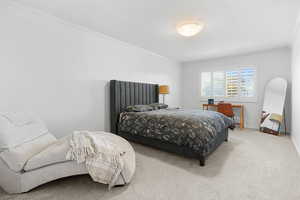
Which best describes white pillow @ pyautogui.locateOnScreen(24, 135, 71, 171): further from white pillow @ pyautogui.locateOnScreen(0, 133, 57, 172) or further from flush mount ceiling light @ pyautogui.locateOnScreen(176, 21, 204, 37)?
flush mount ceiling light @ pyautogui.locateOnScreen(176, 21, 204, 37)

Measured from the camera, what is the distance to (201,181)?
1.76 meters

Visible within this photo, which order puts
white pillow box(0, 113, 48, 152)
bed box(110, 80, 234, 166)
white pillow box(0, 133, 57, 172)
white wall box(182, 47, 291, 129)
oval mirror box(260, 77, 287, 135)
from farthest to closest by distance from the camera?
white wall box(182, 47, 291, 129), oval mirror box(260, 77, 287, 135), bed box(110, 80, 234, 166), white pillow box(0, 113, 48, 152), white pillow box(0, 133, 57, 172)

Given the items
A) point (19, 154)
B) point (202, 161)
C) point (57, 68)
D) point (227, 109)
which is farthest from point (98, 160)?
point (227, 109)

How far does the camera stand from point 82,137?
1.71 meters

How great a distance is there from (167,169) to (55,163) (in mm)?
1400

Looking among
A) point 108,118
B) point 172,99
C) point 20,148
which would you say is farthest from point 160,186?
point 172,99

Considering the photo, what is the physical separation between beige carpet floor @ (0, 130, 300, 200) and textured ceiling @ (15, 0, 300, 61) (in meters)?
2.32

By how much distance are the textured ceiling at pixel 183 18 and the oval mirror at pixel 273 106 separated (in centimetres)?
107

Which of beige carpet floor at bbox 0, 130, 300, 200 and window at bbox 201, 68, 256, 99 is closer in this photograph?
beige carpet floor at bbox 0, 130, 300, 200

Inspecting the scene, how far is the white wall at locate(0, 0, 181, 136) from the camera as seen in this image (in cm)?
206

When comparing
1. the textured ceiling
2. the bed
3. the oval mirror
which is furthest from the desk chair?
the textured ceiling

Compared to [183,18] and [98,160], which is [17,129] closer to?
[98,160]

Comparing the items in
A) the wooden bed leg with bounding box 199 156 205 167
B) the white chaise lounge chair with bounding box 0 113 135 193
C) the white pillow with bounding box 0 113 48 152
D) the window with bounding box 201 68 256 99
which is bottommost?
the wooden bed leg with bounding box 199 156 205 167

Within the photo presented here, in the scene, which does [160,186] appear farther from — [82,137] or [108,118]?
[108,118]
